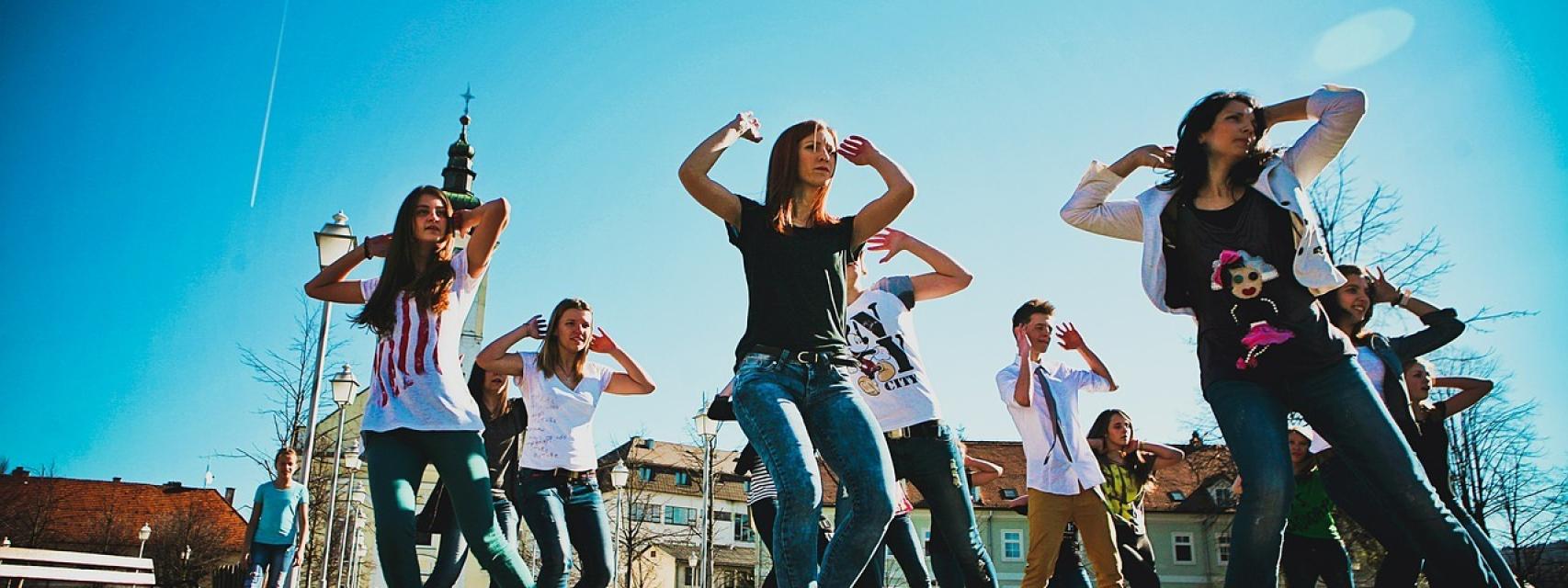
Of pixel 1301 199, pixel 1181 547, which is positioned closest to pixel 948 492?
pixel 1301 199

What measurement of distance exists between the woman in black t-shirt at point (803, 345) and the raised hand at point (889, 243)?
54.9 inches

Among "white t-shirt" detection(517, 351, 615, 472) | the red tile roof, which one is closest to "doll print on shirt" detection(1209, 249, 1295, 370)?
"white t-shirt" detection(517, 351, 615, 472)

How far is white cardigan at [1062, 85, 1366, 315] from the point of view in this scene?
390 centimetres

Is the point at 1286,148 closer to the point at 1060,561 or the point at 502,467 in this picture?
the point at 1060,561

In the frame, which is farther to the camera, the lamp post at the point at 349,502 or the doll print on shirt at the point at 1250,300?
Result: the lamp post at the point at 349,502

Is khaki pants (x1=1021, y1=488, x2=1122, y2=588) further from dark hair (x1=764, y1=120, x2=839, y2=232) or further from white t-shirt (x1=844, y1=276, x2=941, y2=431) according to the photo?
dark hair (x1=764, y1=120, x2=839, y2=232)

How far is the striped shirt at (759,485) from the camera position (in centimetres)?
706

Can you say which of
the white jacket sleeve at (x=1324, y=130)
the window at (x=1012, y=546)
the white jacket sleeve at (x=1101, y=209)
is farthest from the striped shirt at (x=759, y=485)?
the window at (x=1012, y=546)

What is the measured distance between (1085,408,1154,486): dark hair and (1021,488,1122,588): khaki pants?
52.4 inches

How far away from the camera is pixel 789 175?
461 cm

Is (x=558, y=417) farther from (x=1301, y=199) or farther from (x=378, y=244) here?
(x=1301, y=199)

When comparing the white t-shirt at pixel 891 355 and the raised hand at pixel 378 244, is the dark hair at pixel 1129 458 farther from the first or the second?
the raised hand at pixel 378 244

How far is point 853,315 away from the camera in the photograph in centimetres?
628

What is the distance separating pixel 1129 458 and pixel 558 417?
13.9 feet
